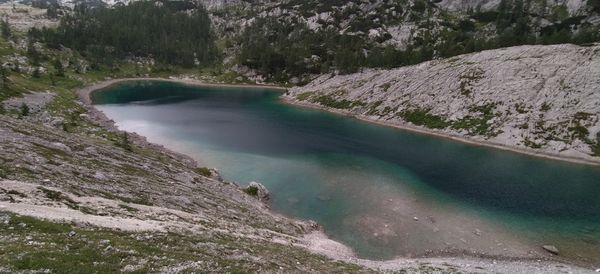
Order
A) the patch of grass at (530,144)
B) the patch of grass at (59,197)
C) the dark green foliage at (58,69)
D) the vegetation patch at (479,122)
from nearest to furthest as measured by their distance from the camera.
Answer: the patch of grass at (59,197) → the patch of grass at (530,144) → the vegetation patch at (479,122) → the dark green foliage at (58,69)

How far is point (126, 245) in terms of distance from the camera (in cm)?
2231

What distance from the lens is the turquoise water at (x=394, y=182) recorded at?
165 ft

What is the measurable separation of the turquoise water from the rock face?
10591 mm

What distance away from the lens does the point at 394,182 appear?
227 feet

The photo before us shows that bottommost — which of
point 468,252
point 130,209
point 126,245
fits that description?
point 468,252

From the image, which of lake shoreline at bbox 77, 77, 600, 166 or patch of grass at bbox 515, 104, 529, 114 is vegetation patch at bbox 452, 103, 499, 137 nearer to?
lake shoreline at bbox 77, 77, 600, 166

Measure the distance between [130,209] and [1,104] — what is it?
60.5 meters

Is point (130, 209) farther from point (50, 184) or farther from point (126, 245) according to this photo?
point (126, 245)

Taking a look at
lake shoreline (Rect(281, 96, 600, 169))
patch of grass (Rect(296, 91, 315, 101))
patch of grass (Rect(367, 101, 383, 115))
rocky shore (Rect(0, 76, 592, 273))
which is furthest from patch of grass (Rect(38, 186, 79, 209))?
patch of grass (Rect(296, 91, 315, 101))

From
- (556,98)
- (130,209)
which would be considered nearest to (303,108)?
(556,98)

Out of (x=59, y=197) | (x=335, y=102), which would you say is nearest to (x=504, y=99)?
(x=335, y=102)

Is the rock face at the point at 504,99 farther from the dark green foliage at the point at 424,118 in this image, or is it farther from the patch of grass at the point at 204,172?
the patch of grass at the point at 204,172

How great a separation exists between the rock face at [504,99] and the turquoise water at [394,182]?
34.7 feet

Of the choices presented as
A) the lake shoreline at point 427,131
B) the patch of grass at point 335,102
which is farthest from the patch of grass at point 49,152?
the patch of grass at point 335,102
